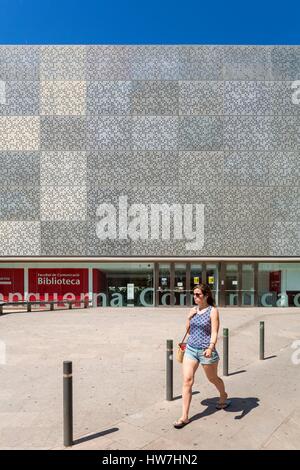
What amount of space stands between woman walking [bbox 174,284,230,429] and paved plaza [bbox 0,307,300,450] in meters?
0.50

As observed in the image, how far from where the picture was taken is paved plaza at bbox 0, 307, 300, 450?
156 inches

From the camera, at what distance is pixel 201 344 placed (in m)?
4.37

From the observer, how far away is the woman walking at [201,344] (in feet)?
13.9

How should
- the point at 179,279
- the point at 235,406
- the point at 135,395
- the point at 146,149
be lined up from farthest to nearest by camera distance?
the point at 179,279
the point at 146,149
the point at 135,395
the point at 235,406

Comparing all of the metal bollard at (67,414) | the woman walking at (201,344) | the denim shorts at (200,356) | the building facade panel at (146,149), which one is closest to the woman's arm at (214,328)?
the woman walking at (201,344)

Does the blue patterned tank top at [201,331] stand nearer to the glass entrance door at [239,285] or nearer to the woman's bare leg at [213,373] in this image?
the woman's bare leg at [213,373]

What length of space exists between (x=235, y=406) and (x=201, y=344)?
1.32 meters

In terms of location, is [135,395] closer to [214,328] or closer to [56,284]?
[214,328]

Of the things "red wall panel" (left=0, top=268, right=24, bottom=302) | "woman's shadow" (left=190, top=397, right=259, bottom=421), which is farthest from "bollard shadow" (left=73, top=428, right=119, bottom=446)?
"red wall panel" (left=0, top=268, right=24, bottom=302)

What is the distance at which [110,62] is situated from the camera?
18172mm

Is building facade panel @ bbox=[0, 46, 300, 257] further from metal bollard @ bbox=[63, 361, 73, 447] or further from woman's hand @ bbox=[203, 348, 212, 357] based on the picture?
metal bollard @ bbox=[63, 361, 73, 447]

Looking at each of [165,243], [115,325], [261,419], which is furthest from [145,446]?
[165,243]

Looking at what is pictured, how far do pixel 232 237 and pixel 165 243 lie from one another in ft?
11.9

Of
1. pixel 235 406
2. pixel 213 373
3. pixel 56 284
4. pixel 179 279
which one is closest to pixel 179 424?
pixel 213 373
